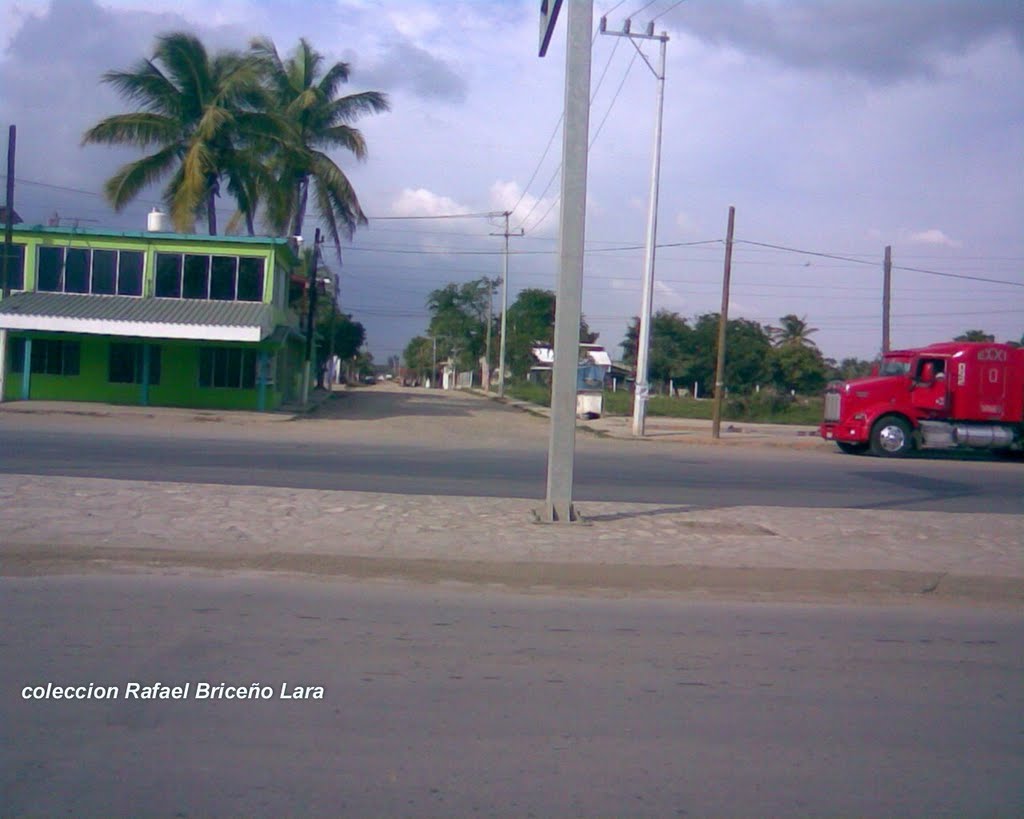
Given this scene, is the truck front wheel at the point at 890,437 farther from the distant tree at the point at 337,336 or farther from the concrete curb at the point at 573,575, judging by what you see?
the distant tree at the point at 337,336

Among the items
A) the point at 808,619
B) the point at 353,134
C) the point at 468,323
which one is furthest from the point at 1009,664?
the point at 468,323

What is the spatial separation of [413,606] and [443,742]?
2772 mm

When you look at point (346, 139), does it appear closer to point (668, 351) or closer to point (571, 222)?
point (571, 222)

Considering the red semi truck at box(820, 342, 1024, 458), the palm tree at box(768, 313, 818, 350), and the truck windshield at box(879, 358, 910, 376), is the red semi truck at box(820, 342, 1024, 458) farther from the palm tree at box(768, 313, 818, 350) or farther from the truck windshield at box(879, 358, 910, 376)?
the palm tree at box(768, 313, 818, 350)

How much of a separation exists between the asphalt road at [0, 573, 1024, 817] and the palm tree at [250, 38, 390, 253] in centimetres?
3392

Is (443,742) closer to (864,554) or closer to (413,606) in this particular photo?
(413,606)

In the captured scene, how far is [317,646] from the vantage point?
22.5 ft

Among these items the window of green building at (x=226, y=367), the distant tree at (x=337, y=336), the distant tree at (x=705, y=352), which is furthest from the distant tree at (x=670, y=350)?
the window of green building at (x=226, y=367)

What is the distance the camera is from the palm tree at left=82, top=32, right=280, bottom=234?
3497 cm

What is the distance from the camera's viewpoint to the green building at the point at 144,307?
33.8m

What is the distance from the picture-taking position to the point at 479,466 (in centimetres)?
1923

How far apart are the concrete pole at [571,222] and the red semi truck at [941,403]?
18.3 meters

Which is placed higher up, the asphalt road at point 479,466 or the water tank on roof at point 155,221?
the water tank on roof at point 155,221

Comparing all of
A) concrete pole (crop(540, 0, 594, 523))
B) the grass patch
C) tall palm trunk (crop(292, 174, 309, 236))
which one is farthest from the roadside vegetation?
concrete pole (crop(540, 0, 594, 523))
